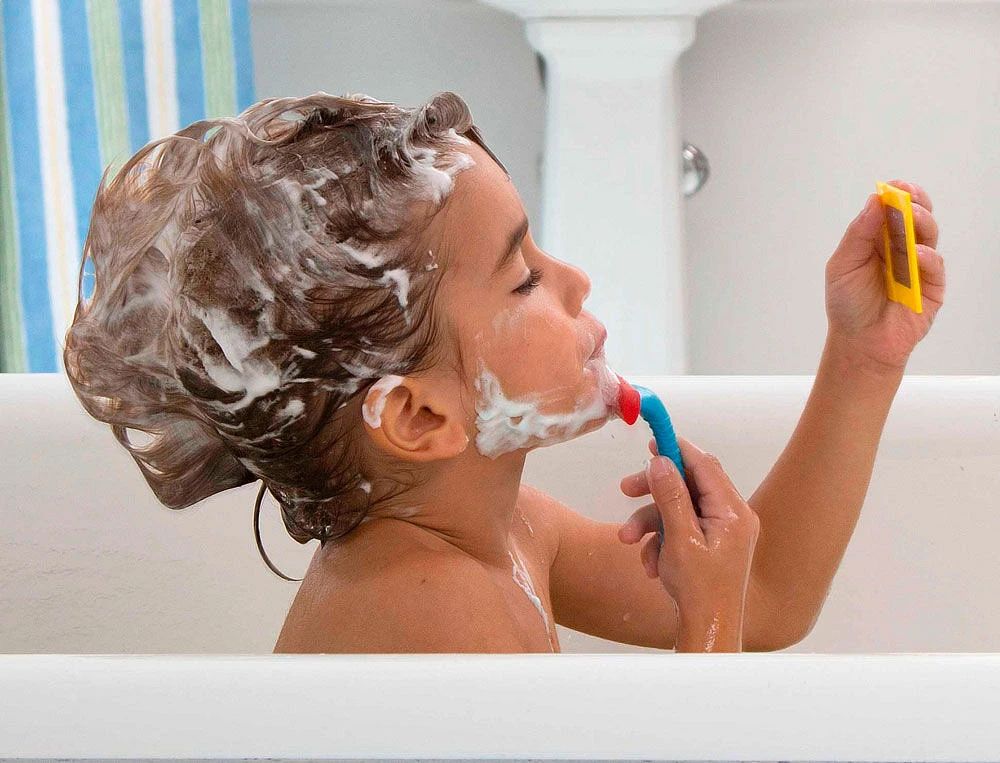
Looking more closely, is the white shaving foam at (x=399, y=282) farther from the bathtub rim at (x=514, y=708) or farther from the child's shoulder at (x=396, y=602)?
→ the bathtub rim at (x=514, y=708)

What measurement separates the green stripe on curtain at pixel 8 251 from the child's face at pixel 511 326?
0.98m

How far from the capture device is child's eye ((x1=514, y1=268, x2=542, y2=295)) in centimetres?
82

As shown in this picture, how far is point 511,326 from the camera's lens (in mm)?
806

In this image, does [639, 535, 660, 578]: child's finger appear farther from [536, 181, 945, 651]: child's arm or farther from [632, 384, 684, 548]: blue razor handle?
[536, 181, 945, 651]: child's arm

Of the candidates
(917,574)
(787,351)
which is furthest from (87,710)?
(787,351)

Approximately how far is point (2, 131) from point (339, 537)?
3.31 ft

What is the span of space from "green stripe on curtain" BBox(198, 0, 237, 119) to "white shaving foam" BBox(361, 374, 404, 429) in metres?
1.07

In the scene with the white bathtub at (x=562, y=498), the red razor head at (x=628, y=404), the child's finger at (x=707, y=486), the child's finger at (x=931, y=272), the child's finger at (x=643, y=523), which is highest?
the child's finger at (x=931, y=272)

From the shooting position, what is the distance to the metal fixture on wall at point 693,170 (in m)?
2.04

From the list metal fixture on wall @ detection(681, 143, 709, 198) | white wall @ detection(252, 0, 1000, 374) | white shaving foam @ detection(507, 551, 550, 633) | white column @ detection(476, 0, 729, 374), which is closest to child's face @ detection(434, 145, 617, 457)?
white shaving foam @ detection(507, 551, 550, 633)

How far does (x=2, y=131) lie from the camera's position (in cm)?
160

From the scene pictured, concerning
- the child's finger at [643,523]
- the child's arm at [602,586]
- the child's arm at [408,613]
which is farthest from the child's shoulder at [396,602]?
the child's arm at [602,586]

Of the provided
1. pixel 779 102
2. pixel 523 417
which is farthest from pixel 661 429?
pixel 779 102

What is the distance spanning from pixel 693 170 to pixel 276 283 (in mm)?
1414
